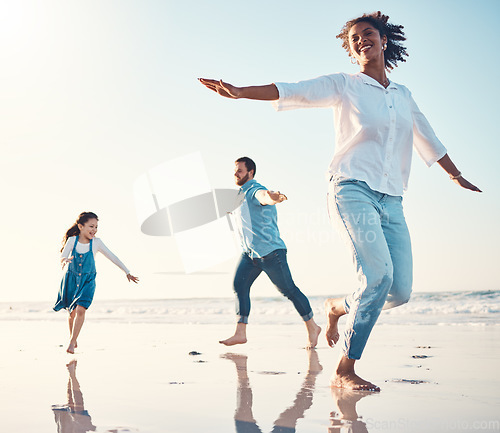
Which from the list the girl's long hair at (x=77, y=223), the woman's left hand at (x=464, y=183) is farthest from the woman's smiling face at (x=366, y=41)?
the girl's long hair at (x=77, y=223)

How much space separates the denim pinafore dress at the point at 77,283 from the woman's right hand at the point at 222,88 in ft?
11.8

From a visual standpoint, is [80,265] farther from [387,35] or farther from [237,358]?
[387,35]

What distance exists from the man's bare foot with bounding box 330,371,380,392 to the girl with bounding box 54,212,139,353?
10.6ft

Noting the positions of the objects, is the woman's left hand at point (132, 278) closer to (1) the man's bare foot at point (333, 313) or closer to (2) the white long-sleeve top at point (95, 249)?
(2) the white long-sleeve top at point (95, 249)

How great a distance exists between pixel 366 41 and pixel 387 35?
13.2 inches

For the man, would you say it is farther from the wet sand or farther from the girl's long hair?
the girl's long hair

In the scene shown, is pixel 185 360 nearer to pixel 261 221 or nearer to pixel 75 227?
pixel 261 221

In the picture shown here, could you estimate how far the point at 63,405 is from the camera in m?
2.97

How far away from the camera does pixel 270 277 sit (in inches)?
217

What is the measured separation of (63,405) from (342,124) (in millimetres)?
2215

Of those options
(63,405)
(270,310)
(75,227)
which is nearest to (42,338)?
(75,227)

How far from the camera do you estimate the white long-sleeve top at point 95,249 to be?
19.9 ft

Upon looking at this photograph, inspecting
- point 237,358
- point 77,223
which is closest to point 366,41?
point 237,358

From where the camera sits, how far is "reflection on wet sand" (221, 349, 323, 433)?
2.44 m
